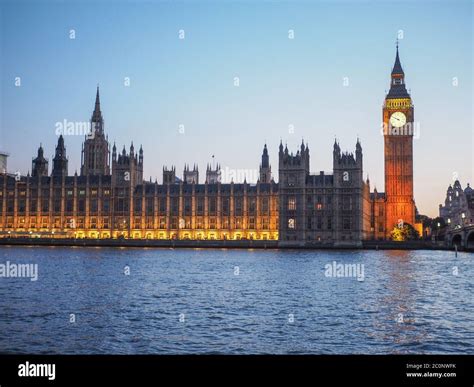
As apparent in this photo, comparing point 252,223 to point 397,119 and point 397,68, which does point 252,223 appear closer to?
point 397,119

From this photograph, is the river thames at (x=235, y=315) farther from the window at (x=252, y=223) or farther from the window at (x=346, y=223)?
the window at (x=252, y=223)

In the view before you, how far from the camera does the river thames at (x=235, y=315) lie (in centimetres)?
1911

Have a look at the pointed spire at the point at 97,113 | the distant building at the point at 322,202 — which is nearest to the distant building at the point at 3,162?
the pointed spire at the point at 97,113

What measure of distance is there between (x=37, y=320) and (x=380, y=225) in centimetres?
12008

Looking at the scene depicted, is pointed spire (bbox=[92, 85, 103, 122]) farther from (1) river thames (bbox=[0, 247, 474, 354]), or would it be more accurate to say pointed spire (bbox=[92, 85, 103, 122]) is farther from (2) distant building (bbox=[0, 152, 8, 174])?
(1) river thames (bbox=[0, 247, 474, 354])

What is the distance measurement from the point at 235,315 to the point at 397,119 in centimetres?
12221

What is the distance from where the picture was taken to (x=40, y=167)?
149875mm

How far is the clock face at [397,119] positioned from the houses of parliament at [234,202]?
0.77 ft

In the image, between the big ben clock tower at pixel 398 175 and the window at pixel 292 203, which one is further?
the big ben clock tower at pixel 398 175

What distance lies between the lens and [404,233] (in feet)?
396

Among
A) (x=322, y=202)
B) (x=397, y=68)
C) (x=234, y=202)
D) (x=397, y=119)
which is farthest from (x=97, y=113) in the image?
(x=397, y=68)

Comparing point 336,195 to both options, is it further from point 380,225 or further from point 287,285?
point 287,285

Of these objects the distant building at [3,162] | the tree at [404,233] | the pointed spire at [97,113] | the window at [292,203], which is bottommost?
the tree at [404,233]

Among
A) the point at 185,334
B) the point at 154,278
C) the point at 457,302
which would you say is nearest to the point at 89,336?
the point at 185,334
